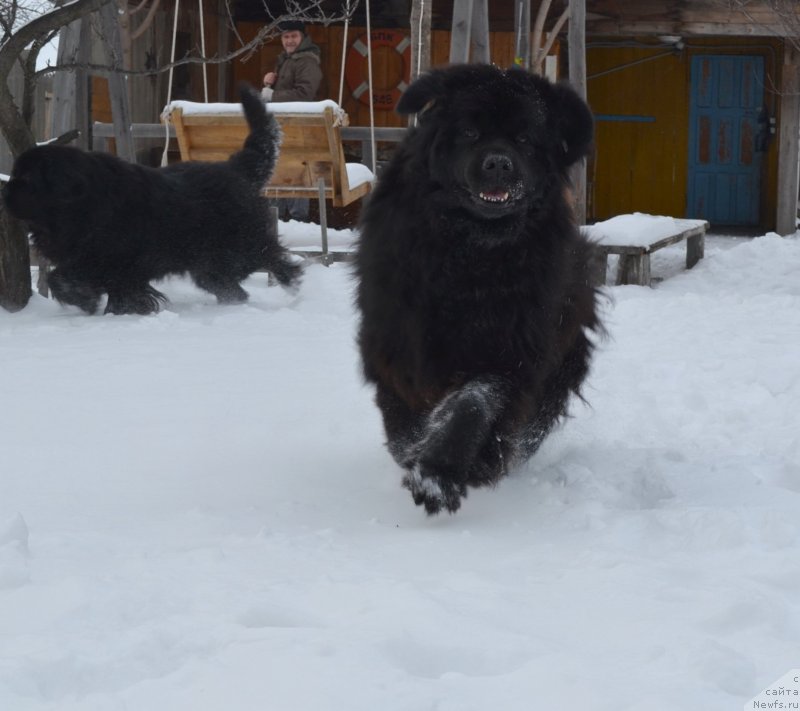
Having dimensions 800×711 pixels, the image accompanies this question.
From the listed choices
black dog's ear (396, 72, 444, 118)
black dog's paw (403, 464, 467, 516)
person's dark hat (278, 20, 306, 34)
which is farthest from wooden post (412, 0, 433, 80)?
black dog's paw (403, 464, 467, 516)

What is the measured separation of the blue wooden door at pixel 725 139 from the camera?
1552 cm

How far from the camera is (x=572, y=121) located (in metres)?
3.64

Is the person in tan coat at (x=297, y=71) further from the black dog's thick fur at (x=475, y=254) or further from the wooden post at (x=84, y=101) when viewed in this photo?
the black dog's thick fur at (x=475, y=254)

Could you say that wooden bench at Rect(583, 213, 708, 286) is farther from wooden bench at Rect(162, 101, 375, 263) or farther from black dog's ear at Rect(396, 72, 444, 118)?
black dog's ear at Rect(396, 72, 444, 118)

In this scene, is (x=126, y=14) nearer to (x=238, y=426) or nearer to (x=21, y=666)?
(x=238, y=426)

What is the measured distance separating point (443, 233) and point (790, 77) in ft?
37.7

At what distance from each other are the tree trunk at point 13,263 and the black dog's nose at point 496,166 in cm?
437

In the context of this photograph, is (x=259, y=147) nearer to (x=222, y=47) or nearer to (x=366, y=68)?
(x=222, y=47)

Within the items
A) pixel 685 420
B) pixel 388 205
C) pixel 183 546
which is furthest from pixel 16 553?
pixel 685 420

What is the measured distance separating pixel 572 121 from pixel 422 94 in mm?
507

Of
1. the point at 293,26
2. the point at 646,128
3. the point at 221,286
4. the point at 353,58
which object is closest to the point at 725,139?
the point at 646,128

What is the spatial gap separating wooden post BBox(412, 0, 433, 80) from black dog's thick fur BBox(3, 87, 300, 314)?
2.23m

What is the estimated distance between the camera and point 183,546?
287 centimetres

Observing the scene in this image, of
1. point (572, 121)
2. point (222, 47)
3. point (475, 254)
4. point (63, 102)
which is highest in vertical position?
point (222, 47)
